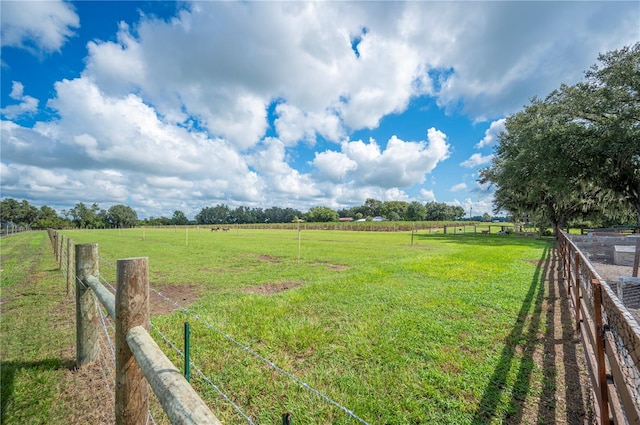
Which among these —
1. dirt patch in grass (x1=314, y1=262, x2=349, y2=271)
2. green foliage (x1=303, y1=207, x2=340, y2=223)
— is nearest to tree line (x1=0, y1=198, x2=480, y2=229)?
green foliage (x1=303, y1=207, x2=340, y2=223)

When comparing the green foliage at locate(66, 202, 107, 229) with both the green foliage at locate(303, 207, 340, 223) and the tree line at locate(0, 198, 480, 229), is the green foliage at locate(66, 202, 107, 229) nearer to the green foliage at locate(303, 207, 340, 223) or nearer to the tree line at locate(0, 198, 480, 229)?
the tree line at locate(0, 198, 480, 229)

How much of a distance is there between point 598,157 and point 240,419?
2338 cm

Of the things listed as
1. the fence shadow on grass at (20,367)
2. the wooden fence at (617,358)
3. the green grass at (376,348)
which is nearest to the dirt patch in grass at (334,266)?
the green grass at (376,348)

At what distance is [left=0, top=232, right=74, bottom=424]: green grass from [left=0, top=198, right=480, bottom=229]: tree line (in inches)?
4120

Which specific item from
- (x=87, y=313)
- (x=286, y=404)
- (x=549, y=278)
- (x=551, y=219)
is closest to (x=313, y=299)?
(x=286, y=404)

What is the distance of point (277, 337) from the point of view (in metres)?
4.24

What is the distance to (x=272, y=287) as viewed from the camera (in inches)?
305

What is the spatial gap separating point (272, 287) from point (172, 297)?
2477 millimetres

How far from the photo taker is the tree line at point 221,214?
290 feet

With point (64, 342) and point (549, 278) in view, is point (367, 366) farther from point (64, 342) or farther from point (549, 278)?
point (549, 278)

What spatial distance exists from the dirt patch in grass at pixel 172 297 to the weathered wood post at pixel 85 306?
5.28 feet

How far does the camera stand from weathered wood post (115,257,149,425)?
1769mm

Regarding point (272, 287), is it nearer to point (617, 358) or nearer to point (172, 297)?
point (172, 297)

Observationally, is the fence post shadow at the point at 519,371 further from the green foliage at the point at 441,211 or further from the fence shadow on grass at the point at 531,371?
the green foliage at the point at 441,211
